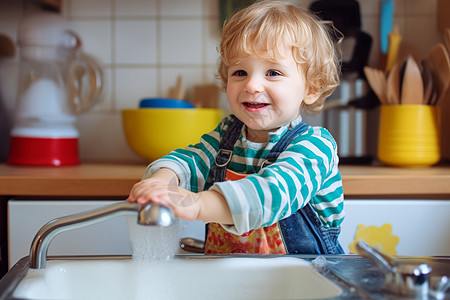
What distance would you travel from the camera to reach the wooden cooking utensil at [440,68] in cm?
122

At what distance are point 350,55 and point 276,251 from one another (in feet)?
2.31

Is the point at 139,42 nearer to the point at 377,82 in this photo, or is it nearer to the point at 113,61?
the point at 113,61

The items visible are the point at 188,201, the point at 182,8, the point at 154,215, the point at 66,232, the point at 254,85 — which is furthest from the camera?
the point at 182,8

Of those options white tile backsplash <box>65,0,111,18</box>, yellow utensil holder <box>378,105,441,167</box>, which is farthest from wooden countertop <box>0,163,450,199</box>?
white tile backsplash <box>65,0,111,18</box>

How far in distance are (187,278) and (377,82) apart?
0.86 metres

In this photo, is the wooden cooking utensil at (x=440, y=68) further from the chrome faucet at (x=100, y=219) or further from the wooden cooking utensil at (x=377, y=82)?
the chrome faucet at (x=100, y=219)

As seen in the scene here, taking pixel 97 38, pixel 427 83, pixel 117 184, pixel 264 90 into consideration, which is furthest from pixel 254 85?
pixel 97 38

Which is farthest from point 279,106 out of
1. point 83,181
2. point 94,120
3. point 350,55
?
point 94,120

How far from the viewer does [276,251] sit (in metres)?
0.81

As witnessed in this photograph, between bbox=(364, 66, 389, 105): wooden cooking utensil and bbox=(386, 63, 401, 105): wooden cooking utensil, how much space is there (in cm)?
2

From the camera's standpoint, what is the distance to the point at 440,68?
1.24m

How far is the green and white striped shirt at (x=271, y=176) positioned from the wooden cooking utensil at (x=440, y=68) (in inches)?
22.2

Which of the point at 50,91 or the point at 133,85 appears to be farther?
the point at 133,85

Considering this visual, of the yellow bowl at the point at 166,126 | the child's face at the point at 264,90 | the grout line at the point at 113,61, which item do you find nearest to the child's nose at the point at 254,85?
the child's face at the point at 264,90
